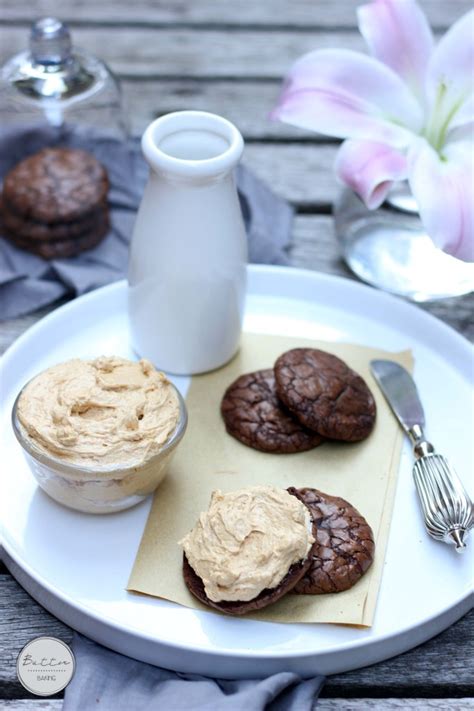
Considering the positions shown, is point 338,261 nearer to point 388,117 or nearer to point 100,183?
point 388,117

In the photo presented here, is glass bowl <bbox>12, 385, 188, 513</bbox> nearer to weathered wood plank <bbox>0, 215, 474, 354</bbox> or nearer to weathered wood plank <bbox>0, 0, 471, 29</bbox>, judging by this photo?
weathered wood plank <bbox>0, 215, 474, 354</bbox>

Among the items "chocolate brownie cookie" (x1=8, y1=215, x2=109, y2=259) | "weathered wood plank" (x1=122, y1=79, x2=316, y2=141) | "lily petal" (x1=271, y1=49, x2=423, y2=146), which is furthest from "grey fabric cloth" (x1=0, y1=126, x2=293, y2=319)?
"lily petal" (x1=271, y1=49, x2=423, y2=146)

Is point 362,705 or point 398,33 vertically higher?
point 398,33

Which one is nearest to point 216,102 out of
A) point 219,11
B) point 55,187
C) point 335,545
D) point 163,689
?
point 219,11

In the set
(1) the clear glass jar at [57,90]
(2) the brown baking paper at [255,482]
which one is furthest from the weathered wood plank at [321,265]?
(1) the clear glass jar at [57,90]

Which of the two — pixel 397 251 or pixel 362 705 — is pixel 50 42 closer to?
pixel 397 251

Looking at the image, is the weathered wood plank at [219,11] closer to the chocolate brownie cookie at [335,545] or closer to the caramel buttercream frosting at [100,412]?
the caramel buttercream frosting at [100,412]
